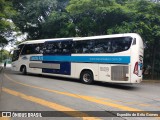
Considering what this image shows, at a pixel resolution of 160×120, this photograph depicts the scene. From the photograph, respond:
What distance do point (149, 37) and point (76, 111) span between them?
44.2ft

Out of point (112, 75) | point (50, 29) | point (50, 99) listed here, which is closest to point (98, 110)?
point (50, 99)

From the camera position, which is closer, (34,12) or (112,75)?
(112,75)

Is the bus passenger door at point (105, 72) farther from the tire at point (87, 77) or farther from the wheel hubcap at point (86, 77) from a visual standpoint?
the wheel hubcap at point (86, 77)

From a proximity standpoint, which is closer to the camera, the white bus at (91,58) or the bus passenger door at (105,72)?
the white bus at (91,58)

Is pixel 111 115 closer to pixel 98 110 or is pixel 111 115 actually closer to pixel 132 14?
→ pixel 98 110

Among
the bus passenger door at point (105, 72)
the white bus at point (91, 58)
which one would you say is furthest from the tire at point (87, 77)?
the bus passenger door at point (105, 72)

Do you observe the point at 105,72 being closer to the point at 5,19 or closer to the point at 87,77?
the point at 87,77

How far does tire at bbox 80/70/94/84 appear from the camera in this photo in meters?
14.0

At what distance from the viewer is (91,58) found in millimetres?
13805

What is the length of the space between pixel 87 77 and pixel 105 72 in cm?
151

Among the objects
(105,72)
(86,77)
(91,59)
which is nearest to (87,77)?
(86,77)

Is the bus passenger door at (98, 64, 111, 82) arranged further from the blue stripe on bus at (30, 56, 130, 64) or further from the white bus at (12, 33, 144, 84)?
the blue stripe on bus at (30, 56, 130, 64)

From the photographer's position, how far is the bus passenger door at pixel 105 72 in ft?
42.5

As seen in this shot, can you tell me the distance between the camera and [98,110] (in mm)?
6754
